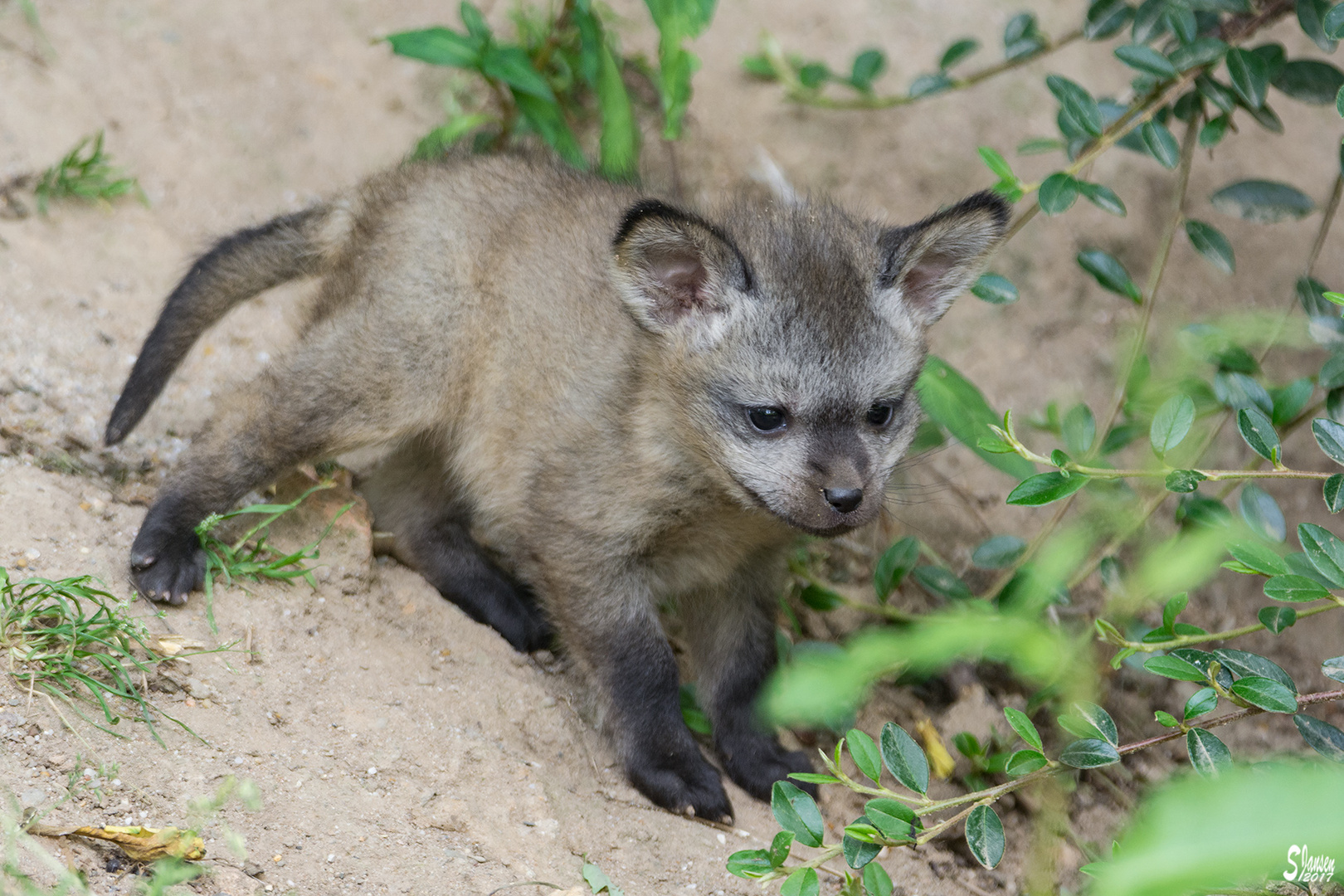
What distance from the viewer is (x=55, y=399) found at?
4219mm

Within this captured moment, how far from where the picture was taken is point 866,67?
17.7 ft

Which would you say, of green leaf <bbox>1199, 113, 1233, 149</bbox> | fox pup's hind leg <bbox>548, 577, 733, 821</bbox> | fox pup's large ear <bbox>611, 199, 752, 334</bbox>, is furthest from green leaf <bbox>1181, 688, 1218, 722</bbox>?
green leaf <bbox>1199, 113, 1233, 149</bbox>

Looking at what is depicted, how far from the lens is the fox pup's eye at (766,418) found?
141 inches

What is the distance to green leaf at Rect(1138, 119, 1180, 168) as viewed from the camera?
388 cm

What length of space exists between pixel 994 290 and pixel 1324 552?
5.70 feet

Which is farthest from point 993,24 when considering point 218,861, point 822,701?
point 822,701

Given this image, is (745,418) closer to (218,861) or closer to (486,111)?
(218,861)

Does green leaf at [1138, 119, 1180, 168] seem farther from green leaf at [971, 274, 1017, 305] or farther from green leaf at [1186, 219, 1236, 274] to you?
green leaf at [971, 274, 1017, 305]

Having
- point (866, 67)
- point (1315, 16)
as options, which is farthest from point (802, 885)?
point (866, 67)

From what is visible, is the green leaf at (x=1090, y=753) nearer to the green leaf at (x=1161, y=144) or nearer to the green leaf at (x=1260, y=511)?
the green leaf at (x=1260, y=511)

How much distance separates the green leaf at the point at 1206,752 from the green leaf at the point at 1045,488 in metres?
0.61

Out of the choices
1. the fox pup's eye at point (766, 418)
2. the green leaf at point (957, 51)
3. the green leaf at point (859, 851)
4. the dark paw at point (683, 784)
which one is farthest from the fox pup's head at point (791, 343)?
the green leaf at point (957, 51)

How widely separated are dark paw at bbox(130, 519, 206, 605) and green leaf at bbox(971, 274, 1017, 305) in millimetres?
2788

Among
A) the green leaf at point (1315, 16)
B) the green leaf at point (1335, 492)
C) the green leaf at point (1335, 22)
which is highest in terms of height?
the green leaf at point (1335, 22)
